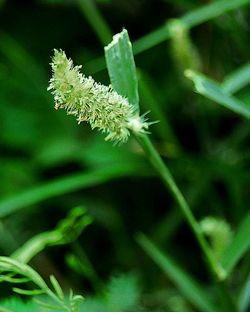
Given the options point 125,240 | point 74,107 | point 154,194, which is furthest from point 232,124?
point 74,107

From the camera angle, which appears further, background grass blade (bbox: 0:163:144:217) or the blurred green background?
the blurred green background

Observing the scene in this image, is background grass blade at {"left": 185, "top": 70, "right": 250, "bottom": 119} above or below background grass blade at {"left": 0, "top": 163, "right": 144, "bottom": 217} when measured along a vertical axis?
below

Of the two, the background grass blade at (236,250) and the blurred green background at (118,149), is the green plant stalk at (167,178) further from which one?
the blurred green background at (118,149)

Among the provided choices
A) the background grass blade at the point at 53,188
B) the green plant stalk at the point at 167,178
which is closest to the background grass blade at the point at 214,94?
the green plant stalk at the point at 167,178

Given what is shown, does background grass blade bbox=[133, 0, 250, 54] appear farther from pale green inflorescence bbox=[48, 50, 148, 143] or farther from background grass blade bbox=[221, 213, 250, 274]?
pale green inflorescence bbox=[48, 50, 148, 143]

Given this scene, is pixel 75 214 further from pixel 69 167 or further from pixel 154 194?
pixel 69 167

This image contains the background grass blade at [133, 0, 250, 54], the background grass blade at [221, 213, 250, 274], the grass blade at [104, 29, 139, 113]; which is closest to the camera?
the grass blade at [104, 29, 139, 113]

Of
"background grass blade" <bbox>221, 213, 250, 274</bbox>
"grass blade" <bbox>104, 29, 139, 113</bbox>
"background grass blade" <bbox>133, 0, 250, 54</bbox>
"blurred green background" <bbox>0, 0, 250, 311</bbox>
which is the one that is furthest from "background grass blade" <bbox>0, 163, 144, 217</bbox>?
"grass blade" <bbox>104, 29, 139, 113</bbox>
